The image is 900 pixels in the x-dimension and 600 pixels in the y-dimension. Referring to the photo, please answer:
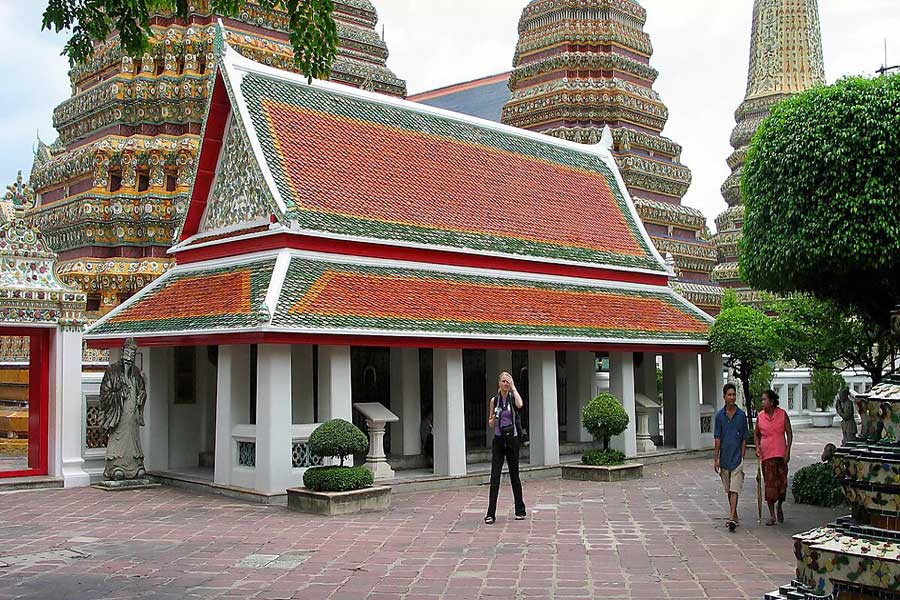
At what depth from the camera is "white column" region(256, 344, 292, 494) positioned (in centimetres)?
1248

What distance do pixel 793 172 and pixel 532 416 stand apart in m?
6.97

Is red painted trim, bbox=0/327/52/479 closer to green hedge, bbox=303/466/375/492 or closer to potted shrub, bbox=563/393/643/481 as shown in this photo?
green hedge, bbox=303/466/375/492

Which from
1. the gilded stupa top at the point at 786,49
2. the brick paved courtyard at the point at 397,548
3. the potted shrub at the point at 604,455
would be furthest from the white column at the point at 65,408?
the gilded stupa top at the point at 786,49

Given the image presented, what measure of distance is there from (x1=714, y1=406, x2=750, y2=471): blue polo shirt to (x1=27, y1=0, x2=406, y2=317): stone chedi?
1245cm

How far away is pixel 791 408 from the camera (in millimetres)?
27578

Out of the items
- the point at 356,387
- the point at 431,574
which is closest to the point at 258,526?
the point at 431,574

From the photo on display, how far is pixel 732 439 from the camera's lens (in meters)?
10.7

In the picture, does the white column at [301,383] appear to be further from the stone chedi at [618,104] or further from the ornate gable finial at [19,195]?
the stone chedi at [618,104]

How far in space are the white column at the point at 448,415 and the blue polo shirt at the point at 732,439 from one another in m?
4.84

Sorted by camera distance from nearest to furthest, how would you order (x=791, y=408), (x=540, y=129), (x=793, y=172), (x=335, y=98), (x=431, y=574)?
(x=431, y=574)
(x=793, y=172)
(x=335, y=98)
(x=791, y=408)
(x=540, y=129)

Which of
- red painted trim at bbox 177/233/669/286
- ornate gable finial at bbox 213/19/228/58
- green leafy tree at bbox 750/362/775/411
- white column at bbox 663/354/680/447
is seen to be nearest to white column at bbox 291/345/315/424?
red painted trim at bbox 177/233/669/286

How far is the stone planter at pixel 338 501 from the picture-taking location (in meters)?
11.5

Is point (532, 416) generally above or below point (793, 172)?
below

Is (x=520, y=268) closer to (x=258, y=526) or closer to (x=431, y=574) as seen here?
(x=258, y=526)
